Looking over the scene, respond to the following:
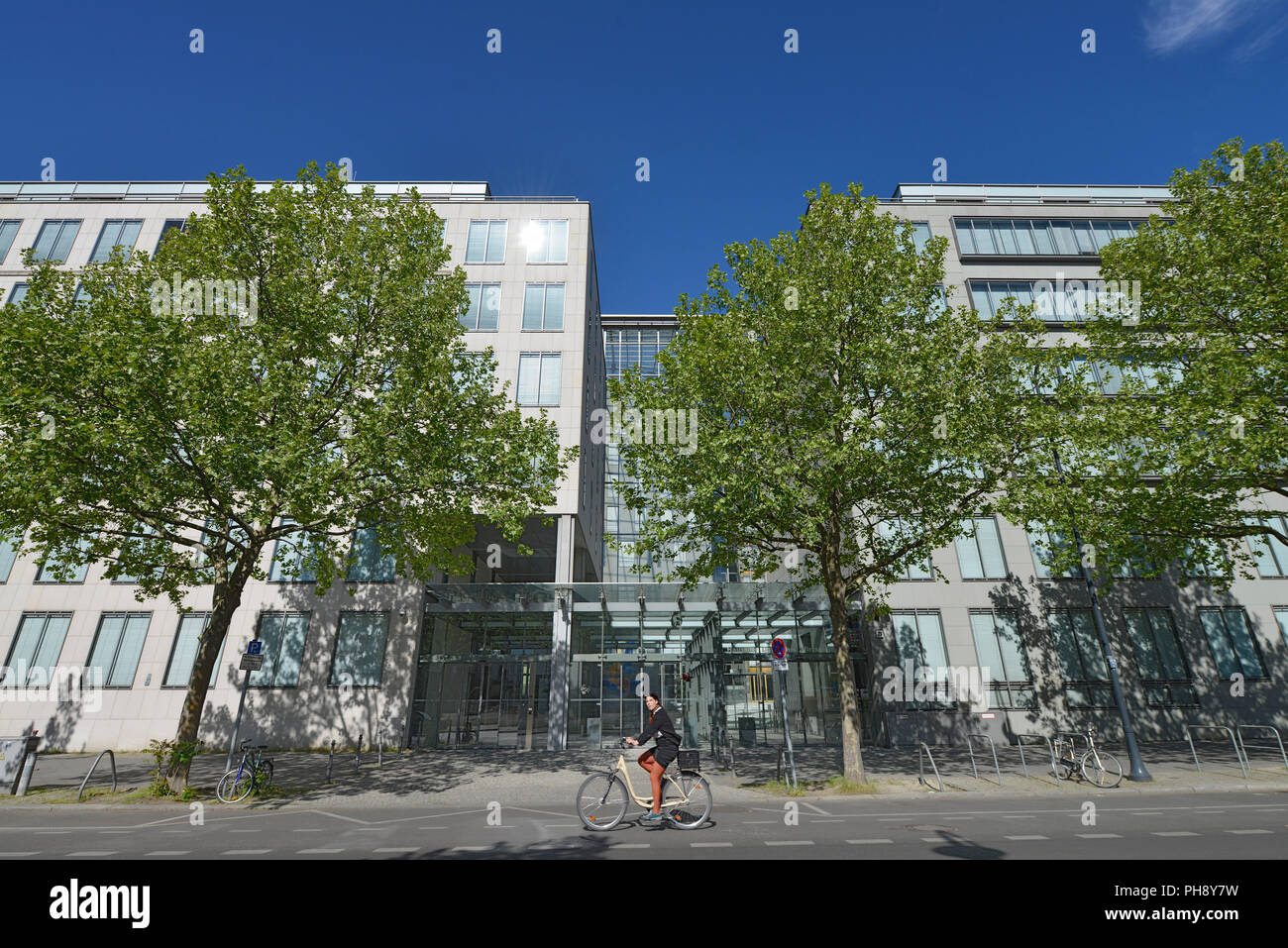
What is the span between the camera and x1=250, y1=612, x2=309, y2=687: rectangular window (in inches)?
900

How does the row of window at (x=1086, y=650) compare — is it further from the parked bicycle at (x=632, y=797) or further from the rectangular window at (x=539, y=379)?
the parked bicycle at (x=632, y=797)

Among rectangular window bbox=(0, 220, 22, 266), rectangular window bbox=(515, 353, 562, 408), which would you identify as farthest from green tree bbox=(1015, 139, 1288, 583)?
rectangular window bbox=(0, 220, 22, 266)

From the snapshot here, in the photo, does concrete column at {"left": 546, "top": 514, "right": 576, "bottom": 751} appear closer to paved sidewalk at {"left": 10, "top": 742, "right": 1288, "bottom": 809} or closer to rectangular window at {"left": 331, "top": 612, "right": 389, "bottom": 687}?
paved sidewalk at {"left": 10, "top": 742, "right": 1288, "bottom": 809}

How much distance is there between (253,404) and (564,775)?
1194 centimetres

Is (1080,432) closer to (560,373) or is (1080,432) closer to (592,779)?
(592,779)

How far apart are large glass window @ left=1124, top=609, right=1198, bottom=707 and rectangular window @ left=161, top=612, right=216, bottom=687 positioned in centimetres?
3534

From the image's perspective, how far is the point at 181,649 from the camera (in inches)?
919

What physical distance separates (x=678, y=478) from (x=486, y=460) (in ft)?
15.1

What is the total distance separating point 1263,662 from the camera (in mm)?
23641

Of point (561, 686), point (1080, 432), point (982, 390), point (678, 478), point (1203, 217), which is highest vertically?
point (1203, 217)

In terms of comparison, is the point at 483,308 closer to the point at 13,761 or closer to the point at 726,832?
the point at 13,761

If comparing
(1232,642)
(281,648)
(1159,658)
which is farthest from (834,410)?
(1232,642)
